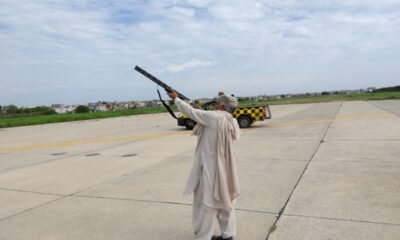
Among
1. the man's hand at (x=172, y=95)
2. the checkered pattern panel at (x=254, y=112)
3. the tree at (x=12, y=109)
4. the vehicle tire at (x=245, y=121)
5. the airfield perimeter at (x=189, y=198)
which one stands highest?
the tree at (x=12, y=109)

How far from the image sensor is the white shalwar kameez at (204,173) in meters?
3.43

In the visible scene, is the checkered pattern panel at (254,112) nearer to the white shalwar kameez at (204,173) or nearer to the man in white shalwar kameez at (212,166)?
the man in white shalwar kameez at (212,166)

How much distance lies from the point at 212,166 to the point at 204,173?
106mm

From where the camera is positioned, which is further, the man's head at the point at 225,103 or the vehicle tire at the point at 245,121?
the vehicle tire at the point at 245,121

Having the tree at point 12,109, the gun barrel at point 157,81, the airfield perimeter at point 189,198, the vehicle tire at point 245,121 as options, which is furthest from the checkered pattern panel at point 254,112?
the tree at point 12,109

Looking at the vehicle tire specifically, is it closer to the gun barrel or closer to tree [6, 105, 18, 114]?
the gun barrel

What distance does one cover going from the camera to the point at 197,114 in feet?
11.2

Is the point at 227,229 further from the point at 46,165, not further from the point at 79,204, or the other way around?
the point at 46,165

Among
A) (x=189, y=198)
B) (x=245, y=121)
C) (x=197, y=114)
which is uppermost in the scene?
(x=197, y=114)

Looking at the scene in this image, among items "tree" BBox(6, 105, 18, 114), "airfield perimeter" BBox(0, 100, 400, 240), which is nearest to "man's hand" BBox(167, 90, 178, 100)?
"airfield perimeter" BBox(0, 100, 400, 240)

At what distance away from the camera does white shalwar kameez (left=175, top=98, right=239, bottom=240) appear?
3.43 m

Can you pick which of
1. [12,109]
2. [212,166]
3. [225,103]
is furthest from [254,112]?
[12,109]

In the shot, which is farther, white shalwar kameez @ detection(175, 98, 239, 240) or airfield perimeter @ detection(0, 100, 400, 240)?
airfield perimeter @ detection(0, 100, 400, 240)

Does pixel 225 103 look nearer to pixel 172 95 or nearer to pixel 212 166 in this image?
pixel 172 95
